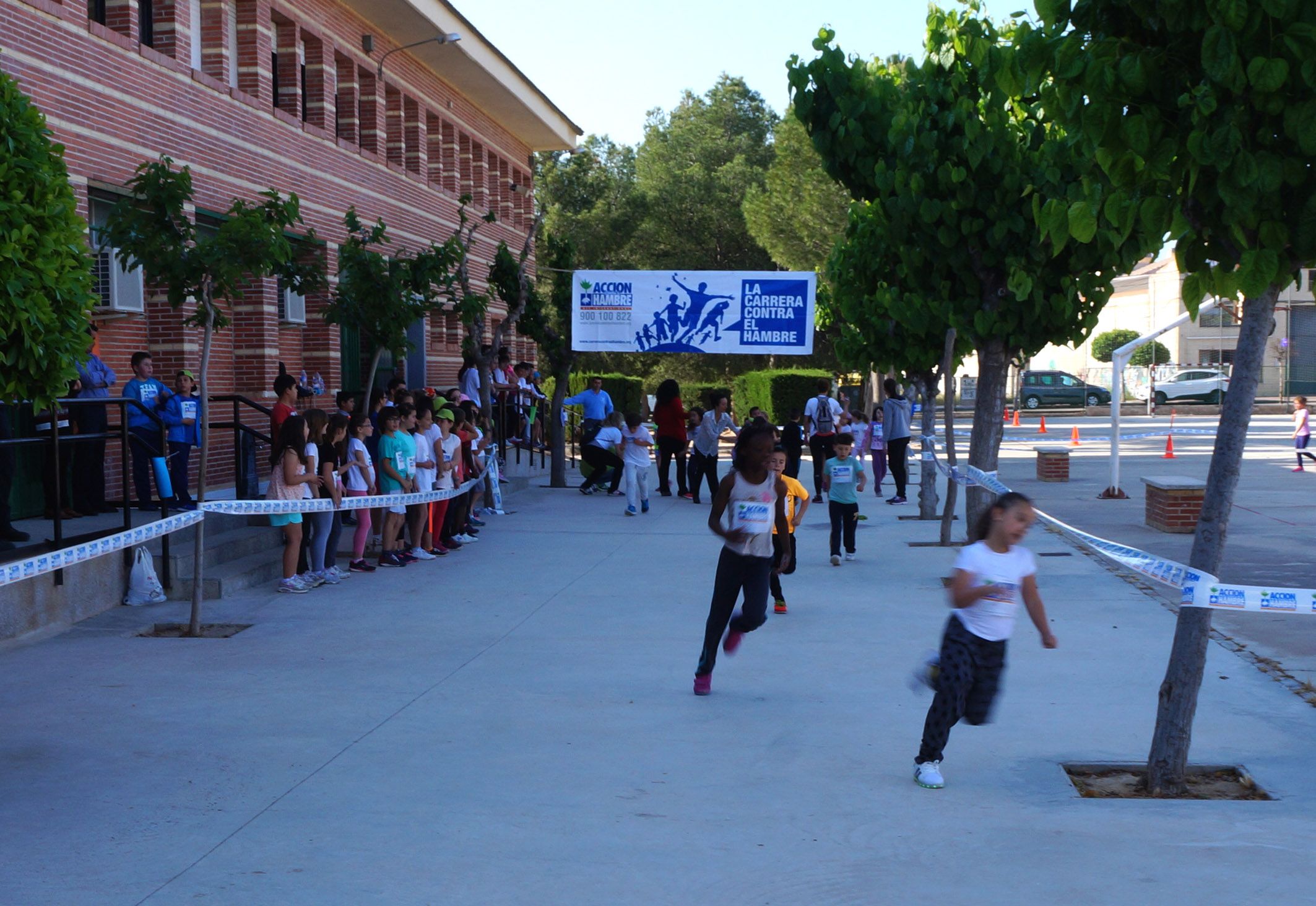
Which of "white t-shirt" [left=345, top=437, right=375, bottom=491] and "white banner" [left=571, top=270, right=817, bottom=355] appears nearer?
"white t-shirt" [left=345, top=437, right=375, bottom=491]

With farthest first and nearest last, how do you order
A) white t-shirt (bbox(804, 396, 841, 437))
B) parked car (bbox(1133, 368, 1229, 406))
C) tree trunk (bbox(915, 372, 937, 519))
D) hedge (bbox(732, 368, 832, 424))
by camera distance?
parked car (bbox(1133, 368, 1229, 406)), hedge (bbox(732, 368, 832, 424)), white t-shirt (bbox(804, 396, 841, 437)), tree trunk (bbox(915, 372, 937, 519))

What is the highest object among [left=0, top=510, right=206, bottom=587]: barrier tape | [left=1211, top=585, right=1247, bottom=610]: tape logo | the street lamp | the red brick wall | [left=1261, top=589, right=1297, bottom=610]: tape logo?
the street lamp

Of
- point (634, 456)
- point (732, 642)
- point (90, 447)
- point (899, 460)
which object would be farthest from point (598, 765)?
Answer: point (899, 460)

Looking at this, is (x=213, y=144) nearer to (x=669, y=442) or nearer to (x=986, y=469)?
(x=669, y=442)

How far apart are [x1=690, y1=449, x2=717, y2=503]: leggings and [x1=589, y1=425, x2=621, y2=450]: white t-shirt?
46.5 inches

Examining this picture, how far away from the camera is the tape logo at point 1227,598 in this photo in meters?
5.87

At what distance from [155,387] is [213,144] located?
4398 mm

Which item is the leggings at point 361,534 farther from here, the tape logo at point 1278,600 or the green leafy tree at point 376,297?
the tape logo at point 1278,600

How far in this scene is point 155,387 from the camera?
12.8m

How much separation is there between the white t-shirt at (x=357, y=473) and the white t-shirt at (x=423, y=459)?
757 mm

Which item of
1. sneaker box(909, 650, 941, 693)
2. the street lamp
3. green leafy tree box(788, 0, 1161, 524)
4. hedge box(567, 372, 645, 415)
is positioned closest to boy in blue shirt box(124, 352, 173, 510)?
green leafy tree box(788, 0, 1161, 524)

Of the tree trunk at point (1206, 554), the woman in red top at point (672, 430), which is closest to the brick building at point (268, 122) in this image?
the woman in red top at point (672, 430)

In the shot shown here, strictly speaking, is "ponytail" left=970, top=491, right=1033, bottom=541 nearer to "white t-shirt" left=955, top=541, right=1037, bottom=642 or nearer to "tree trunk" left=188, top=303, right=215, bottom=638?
"white t-shirt" left=955, top=541, right=1037, bottom=642

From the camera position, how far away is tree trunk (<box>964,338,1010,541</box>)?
12.1 metres
